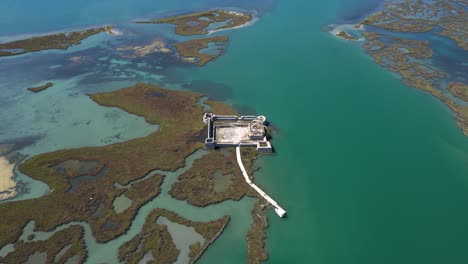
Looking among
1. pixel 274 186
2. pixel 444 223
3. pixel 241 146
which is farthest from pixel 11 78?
pixel 444 223

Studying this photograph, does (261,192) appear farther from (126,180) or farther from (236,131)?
(126,180)

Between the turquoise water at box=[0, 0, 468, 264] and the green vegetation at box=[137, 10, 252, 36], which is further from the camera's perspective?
the green vegetation at box=[137, 10, 252, 36]

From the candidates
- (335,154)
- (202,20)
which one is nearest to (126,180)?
(335,154)

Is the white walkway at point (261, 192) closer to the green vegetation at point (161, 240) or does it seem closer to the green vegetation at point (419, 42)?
the green vegetation at point (161, 240)

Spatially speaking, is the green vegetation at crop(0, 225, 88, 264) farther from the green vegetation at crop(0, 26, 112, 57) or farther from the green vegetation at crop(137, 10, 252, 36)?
the green vegetation at crop(137, 10, 252, 36)

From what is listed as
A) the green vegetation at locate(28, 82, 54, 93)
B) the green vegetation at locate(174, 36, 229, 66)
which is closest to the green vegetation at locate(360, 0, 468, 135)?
the green vegetation at locate(174, 36, 229, 66)

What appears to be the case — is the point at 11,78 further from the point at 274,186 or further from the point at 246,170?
the point at 274,186

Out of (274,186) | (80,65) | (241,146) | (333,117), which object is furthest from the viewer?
(80,65)
